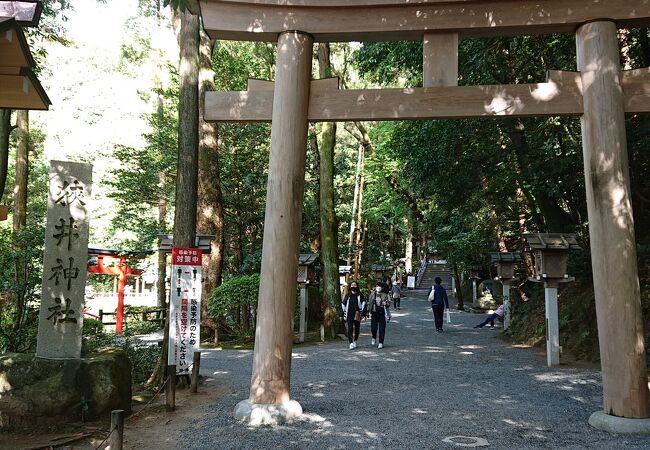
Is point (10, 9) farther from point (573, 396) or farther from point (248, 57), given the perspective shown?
point (248, 57)

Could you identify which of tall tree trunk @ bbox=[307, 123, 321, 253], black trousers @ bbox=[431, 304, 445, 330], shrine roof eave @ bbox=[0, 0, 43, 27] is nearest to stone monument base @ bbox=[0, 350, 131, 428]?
shrine roof eave @ bbox=[0, 0, 43, 27]

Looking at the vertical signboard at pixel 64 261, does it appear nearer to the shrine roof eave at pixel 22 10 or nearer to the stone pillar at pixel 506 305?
the shrine roof eave at pixel 22 10

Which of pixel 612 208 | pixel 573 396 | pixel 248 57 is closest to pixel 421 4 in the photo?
pixel 612 208

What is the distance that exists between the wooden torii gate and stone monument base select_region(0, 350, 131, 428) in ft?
5.60

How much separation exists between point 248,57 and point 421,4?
42.7ft

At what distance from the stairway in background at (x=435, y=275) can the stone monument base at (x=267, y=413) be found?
114 ft

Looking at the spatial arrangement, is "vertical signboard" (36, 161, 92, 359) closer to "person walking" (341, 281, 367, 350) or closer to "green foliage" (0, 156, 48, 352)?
"green foliage" (0, 156, 48, 352)

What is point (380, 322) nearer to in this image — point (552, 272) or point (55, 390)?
point (552, 272)

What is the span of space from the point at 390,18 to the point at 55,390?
6083 mm

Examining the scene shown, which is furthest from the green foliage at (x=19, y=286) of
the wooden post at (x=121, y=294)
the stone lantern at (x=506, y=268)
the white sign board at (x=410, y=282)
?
the white sign board at (x=410, y=282)

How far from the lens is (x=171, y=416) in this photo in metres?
6.53

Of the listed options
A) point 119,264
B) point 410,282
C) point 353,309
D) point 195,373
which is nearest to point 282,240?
point 195,373

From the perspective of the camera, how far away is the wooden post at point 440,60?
621 cm

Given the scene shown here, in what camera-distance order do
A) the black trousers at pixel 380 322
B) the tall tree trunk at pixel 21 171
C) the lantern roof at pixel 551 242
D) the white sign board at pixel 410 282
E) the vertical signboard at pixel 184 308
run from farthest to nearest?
1. the white sign board at pixel 410 282
2. the tall tree trunk at pixel 21 171
3. the black trousers at pixel 380 322
4. the lantern roof at pixel 551 242
5. the vertical signboard at pixel 184 308
